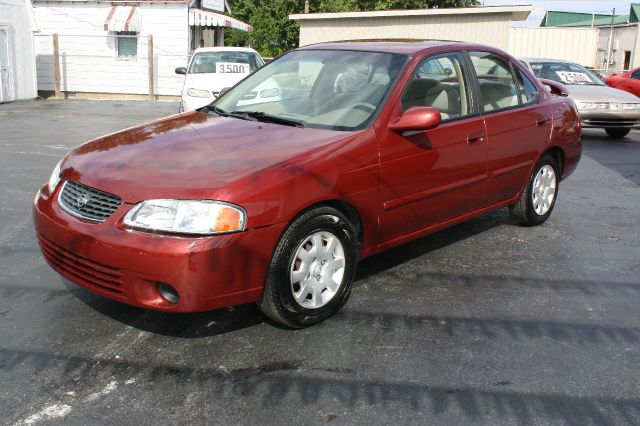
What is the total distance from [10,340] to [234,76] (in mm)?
10292

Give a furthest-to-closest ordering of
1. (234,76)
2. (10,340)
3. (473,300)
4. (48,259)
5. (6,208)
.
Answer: (234,76)
(6,208)
(473,300)
(48,259)
(10,340)

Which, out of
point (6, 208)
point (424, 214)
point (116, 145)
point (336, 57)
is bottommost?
point (6, 208)

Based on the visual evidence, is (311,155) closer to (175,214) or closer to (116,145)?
(175,214)

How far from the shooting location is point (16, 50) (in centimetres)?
2023

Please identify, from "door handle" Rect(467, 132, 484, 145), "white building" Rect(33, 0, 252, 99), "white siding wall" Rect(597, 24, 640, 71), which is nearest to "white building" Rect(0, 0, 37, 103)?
"white building" Rect(33, 0, 252, 99)

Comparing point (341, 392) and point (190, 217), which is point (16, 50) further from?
point (341, 392)

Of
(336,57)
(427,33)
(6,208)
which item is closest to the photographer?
(336,57)

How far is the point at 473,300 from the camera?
15.2 ft

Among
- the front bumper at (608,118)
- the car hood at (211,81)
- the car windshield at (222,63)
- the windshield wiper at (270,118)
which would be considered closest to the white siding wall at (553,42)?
the front bumper at (608,118)

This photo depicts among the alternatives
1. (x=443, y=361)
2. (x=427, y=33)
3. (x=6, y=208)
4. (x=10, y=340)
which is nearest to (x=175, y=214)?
(x=10, y=340)

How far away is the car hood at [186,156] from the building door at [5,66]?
55.7 ft

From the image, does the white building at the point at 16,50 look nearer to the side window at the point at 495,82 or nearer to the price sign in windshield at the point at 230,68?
the price sign in windshield at the point at 230,68

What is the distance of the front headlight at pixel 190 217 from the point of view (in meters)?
3.56

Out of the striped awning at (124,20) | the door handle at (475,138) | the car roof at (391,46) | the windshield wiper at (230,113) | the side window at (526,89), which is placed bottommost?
the door handle at (475,138)
